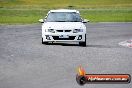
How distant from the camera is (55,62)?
17.6 metres

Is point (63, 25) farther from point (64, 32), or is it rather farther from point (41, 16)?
point (41, 16)

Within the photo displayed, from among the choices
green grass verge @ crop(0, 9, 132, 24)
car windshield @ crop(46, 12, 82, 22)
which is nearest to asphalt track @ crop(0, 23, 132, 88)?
car windshield @ crop(46, 12, 82, 22)

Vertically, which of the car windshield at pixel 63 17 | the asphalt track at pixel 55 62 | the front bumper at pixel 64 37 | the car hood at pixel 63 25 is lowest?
the asphalt track at pixel 55 62

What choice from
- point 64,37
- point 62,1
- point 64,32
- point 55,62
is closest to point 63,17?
point 64,32

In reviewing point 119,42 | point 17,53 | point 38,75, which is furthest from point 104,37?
point 38,75

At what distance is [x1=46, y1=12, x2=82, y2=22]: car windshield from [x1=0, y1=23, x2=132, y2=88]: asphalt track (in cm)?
121

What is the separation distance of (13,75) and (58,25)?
9.10m

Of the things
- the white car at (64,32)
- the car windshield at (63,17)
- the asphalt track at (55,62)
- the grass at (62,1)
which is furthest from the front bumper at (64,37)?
the grass at (62,1)

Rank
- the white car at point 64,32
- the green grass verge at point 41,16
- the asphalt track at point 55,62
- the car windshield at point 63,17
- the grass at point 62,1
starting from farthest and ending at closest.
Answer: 1. the grass at point 62,1
2. the green grass verge at point 41,16
3. the car windshield at point 63,17
4. the white car at point 64,32
5. the asphalt track at point 55,62

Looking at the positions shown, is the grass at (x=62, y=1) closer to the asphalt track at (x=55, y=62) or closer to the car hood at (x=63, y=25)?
the car hood at (x=63, y=25)

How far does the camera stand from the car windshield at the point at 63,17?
24391 mm

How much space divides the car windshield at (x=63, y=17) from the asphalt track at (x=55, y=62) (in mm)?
1215

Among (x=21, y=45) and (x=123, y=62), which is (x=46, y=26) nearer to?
(x=21, y=45)

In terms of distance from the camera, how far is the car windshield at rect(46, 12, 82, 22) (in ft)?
80.0
